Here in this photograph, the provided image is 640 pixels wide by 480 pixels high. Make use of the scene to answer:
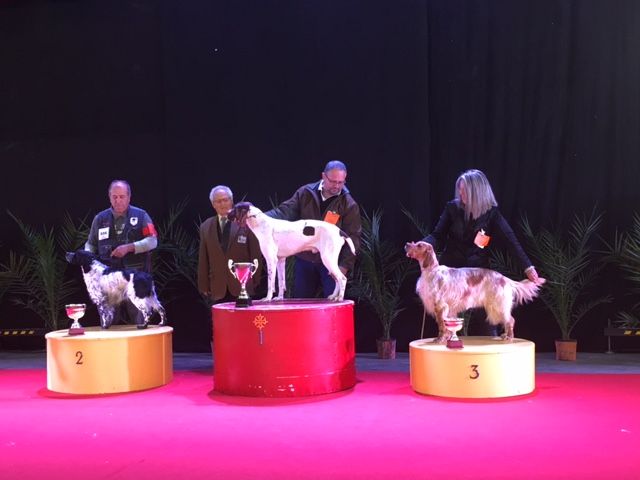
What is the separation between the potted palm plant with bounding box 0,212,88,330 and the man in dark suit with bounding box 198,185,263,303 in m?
2.16

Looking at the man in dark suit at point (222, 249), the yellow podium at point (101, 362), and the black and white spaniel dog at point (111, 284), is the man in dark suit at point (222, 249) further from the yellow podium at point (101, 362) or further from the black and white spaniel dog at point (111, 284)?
the yellow podium at point (101, 362)

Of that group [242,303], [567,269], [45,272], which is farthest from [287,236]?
[45,272]

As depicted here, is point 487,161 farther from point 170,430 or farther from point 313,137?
point 170,430

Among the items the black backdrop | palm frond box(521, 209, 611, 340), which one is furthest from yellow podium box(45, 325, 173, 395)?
palm frond box(521, 209, 611, 340)

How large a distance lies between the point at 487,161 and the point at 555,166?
2.22ft

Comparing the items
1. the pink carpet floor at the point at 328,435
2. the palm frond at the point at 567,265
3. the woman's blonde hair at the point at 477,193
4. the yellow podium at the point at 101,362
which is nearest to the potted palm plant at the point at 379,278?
the palm frond at the point at 567,265

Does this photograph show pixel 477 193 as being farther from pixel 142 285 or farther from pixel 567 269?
pixel 142 285

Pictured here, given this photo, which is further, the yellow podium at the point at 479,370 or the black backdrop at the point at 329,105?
the black backdrop at the point at 329,105

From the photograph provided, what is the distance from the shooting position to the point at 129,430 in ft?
12.2

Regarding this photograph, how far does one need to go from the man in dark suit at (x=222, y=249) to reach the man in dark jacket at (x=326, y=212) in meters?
0.42

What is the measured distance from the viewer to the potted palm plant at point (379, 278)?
6.61m

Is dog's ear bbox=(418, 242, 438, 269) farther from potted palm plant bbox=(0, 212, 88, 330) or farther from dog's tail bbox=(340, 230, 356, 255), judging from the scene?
potted palm plant bbox=(0, 212, 88, 330)

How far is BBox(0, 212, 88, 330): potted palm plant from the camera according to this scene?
7223mm

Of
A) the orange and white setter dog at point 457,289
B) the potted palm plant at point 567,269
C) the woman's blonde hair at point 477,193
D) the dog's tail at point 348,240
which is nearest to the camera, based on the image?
the orange and white setter dog at point 457,289
